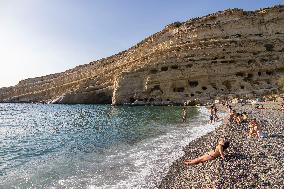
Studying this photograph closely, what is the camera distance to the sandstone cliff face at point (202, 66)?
5962cm

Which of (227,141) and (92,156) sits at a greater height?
(227,141)

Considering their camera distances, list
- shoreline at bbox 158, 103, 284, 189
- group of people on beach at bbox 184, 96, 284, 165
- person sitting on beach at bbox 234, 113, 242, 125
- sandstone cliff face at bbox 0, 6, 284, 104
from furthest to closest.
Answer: sandstone cliff face at bbox 0, 6, 284, 104
person sitting on beach at bbox 234, 113, 242, 125
group of people on beach at bbox 184, 96, 284, 165
shoreline at bbox 158, 103, 284, 189

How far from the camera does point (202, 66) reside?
6053cm

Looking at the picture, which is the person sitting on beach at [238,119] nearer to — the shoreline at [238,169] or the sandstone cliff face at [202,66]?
the shoreline at [238,169]

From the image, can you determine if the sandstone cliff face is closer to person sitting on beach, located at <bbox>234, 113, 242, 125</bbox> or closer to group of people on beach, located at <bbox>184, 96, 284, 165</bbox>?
group of people on beach, located at <bbox>184, 96, 284, 165</bbox>

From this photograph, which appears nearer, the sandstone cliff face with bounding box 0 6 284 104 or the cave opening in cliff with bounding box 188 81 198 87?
the sandstone cliff face with bounding box 0 6 284 104

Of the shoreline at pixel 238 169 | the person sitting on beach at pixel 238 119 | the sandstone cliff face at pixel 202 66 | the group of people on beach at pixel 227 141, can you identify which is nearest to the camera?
Answer: the shoreline at pixel 238 169

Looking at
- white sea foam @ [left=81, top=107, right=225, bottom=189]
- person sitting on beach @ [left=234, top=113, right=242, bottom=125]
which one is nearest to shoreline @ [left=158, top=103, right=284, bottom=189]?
white sea foam @ [left=81, top=107, right=225, bottom=189]

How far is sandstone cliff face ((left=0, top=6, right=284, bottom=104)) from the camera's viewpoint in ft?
196

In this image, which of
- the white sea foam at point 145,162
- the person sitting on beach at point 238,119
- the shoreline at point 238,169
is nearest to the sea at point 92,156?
the white sea foam at point 145,162

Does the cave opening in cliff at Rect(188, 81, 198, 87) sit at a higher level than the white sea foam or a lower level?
higher

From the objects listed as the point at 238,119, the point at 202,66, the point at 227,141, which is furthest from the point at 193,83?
the point at 227,141

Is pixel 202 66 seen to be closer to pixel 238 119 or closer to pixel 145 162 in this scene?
pixel 238 119

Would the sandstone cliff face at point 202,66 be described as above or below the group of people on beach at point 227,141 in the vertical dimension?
above
